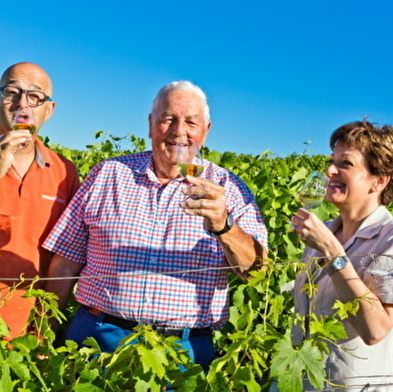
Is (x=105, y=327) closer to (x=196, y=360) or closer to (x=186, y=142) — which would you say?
(x=196, y=360)

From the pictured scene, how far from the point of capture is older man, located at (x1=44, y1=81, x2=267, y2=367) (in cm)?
243

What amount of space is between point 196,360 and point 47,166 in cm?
116

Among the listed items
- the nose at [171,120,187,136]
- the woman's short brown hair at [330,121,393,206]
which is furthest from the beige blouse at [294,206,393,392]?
the nose at [171,120,187,136]

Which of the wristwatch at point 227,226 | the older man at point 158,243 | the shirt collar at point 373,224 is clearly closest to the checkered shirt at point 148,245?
the older man at point 158,243

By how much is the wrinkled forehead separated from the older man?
0.48m

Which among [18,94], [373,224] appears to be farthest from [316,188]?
[18,94]

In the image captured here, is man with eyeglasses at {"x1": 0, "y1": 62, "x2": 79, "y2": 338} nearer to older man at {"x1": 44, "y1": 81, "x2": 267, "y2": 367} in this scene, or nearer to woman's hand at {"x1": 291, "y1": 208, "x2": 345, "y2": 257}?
older man at {"x1": 44, "y1": 81, "x2": 267, "y2": 367}

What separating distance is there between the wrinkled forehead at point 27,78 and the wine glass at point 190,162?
32.3 inches

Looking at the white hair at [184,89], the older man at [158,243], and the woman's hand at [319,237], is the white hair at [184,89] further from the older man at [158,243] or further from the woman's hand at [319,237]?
the woman's hand at [319,237]

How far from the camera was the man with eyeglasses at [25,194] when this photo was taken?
2.57m

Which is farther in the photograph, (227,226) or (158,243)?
(158,243)

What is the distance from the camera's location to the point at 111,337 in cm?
247

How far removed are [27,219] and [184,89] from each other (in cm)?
95

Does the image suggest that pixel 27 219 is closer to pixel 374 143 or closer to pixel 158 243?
pixel 158 243
